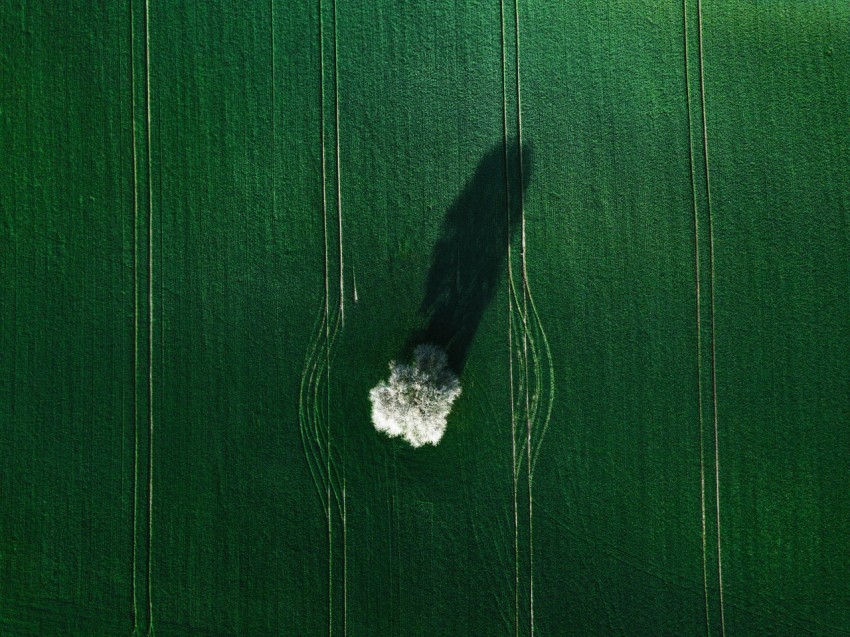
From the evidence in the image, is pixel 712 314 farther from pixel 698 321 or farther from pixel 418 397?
pixel 418 397

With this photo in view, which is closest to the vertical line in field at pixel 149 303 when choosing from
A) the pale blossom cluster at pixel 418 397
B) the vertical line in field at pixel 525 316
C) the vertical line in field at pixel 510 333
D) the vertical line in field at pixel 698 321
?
the pale blossom cluster at pixel 418 397

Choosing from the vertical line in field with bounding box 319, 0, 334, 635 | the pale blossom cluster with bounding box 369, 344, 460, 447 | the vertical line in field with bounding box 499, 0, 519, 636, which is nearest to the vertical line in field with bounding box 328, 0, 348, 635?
the vertical line in field with bounding box 319, 0, 334, 635

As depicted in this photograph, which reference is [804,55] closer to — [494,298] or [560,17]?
[560,17]

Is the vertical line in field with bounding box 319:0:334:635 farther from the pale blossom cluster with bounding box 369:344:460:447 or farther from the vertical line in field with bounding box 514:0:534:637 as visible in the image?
the vertical line in field with bounding box 514:0:534:637

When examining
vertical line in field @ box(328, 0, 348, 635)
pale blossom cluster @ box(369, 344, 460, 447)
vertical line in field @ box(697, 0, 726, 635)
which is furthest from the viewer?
vertical line in field @ box(328, 0, 348, 635)

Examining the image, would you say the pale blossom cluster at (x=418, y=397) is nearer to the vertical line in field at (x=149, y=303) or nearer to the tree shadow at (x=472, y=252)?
the tree shadow at (x=472, y=252)

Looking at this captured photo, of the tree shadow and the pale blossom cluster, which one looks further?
the tree shadow

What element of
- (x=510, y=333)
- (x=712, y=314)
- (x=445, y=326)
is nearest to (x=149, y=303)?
(x=445, y=326)
